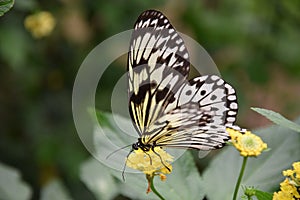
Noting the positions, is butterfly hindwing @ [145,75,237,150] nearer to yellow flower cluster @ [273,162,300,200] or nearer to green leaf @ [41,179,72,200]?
yellow flower cluster @ [273,162,300,200]

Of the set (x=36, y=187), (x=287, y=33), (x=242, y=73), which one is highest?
(x=287, y=33)

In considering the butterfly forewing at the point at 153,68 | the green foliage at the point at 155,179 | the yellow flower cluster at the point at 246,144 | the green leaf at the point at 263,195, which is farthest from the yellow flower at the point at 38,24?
the green leaf at the point at 263,195

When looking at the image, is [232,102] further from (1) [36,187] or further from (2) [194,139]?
(1) [36,187]

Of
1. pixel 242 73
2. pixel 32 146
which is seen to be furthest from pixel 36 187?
pixel 242 73

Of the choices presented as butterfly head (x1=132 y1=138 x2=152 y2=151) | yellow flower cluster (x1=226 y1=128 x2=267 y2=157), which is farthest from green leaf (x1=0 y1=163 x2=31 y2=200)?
yellow flower cluster (x1=226 y1=128 x2=267 y2=157)

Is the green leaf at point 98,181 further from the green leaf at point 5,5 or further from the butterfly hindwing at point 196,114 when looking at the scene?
the green leaf at point 5,5

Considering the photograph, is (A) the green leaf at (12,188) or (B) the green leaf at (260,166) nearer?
(B) the green leaf at (260,166)
